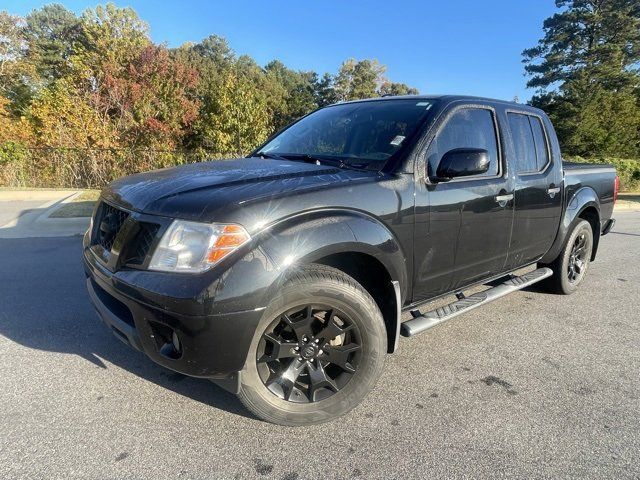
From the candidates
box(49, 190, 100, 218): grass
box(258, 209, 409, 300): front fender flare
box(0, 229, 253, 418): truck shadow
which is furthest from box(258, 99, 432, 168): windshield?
box(49, 190, 100, 218): grass

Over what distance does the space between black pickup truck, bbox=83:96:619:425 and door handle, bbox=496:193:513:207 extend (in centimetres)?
2

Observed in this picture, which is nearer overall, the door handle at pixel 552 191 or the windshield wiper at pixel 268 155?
the windshield wiper at pixel 268 155

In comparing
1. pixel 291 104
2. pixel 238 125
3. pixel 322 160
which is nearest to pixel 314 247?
pixel 322 160

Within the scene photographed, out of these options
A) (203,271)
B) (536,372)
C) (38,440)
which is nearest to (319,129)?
(203,271)

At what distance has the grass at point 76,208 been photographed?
28.0 ft

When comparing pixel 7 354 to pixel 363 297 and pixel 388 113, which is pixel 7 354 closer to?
pixel 363 297

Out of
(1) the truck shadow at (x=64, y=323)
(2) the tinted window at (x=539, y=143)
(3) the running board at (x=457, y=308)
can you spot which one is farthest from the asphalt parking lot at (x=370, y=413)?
(2) the tinted window at (x=539, y=143)

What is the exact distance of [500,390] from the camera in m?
2.80

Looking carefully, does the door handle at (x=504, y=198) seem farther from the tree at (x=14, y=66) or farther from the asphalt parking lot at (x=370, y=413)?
the tree at (x=14, y=66)

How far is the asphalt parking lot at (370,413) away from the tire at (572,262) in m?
0.78

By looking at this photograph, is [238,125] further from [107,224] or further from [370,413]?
[370,413]

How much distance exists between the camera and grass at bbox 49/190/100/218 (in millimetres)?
8523

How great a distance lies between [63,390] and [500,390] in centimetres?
283

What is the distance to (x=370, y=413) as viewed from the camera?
252 centimetres
